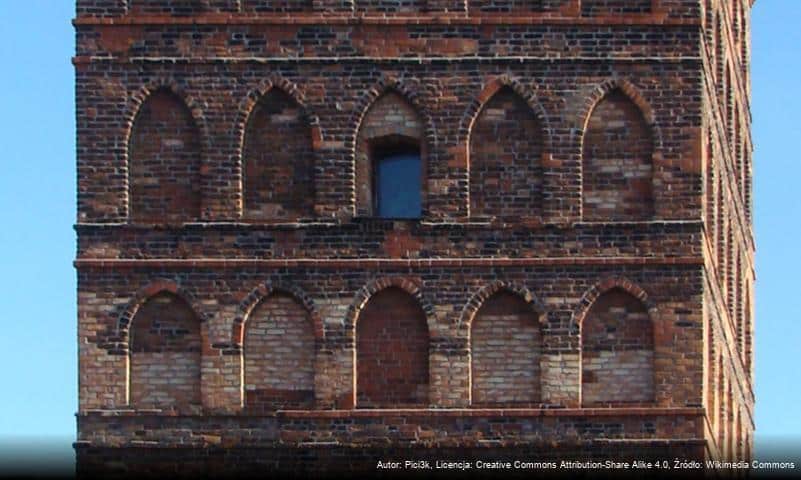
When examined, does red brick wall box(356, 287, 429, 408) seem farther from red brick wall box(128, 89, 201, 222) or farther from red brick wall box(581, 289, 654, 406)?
red brick wall box(128, 89, 201, 222)

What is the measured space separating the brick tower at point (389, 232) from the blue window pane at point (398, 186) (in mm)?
36

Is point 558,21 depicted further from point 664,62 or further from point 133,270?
point 133,270

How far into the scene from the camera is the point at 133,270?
56094 mm

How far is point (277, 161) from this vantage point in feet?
185

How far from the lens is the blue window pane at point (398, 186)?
56531 millimetres

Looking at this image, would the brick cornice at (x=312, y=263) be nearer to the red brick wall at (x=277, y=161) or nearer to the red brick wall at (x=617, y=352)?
the red brick wall at (x=277, y=161)

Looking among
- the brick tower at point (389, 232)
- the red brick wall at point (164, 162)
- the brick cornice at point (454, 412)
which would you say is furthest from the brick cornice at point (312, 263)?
the brick cornice at point (454, 412)

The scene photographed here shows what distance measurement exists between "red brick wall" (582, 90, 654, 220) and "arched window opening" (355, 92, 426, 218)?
2124 millimetres

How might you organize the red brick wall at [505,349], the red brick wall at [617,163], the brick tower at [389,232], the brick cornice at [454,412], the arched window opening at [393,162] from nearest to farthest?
1. the brick cornice at [454,412]
2. the brick tower at [389,232]
3. the red brick wall at [505,349]
4. the red brick wall at [617,163]
5. the arched window opening at [393,162]

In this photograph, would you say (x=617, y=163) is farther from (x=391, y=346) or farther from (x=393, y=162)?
(x=391, y=346)

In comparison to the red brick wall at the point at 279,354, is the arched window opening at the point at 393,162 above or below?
above

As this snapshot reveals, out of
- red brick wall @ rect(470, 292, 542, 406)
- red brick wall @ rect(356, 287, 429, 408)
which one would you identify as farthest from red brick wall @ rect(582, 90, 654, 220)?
red brick wall @ rect(356, 287, 429, 408)

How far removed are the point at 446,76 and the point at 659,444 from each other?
5384mm

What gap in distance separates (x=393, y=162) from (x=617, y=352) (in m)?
3.78
